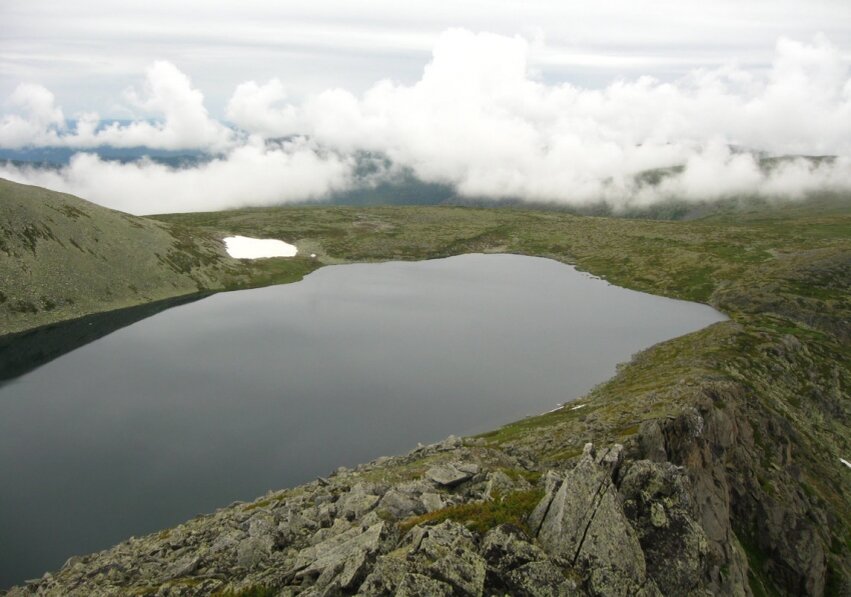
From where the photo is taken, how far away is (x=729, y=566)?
84.1ft

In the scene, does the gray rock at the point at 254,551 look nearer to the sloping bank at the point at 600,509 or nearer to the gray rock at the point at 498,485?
the sloping bank at the point at 600,509

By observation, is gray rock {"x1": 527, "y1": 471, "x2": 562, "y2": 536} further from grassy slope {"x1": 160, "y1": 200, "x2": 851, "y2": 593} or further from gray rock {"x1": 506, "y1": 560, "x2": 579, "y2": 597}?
grassy slope {"x1": 160, "y1": 200, "x2": 851, "y2": 593}

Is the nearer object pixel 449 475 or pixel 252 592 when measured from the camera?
pixel 252 592

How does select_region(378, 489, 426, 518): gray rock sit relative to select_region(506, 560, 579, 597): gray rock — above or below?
below

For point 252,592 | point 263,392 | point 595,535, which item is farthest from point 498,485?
point 263,392

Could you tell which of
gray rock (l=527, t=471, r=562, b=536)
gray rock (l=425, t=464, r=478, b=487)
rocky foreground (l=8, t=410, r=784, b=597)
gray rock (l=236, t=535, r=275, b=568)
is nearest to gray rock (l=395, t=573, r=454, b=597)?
rocky foreground (l=8, t=410, r=784, b=597)

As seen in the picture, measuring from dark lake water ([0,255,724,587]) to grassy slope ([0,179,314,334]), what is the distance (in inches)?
500

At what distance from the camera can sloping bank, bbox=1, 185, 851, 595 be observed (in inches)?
698

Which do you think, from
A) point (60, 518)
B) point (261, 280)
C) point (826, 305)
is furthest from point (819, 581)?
point (261, 280)

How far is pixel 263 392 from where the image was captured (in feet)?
203

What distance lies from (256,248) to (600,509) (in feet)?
498

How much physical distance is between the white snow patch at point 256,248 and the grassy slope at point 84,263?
12.2 m

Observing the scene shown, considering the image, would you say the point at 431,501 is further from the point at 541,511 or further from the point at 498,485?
the point at 541,511

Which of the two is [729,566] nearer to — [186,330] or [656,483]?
[656,483]
